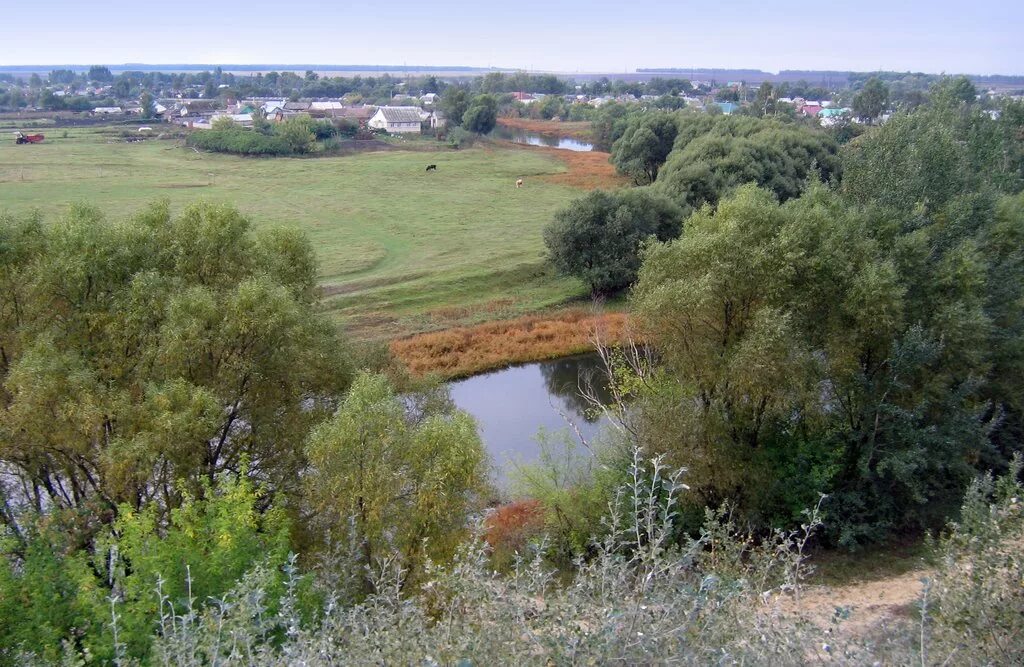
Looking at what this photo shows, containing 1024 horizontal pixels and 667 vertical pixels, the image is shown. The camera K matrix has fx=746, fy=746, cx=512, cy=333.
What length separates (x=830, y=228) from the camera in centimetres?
1719

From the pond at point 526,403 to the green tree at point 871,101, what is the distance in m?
82.8

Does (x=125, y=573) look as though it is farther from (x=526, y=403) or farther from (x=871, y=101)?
(x=871, y=101)

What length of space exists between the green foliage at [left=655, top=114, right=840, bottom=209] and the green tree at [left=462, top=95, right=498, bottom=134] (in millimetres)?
38167

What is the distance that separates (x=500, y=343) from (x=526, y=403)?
196 inches

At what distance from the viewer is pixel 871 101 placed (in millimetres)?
95375

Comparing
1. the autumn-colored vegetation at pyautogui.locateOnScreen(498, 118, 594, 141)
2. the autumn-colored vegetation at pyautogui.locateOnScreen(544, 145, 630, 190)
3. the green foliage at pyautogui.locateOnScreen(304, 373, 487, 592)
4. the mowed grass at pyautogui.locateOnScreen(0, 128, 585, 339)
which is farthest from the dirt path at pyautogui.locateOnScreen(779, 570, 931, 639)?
the autumn-colored vegetation at pyautogui.locateOnScreen(498, 118, 594, 141)

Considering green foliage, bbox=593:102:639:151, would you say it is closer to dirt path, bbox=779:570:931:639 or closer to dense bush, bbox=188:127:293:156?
dense bush, bbox=188:127:293:156

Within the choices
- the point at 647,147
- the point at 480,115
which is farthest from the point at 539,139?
the point at 647,147

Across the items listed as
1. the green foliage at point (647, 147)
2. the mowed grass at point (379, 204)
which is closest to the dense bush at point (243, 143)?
the mowed grass at point (379, 204)

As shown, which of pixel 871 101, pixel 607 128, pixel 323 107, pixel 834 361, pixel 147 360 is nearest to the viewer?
pixel 147 360

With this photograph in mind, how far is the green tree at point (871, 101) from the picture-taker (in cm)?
9512

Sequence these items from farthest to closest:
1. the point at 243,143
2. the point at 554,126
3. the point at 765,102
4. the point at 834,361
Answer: the point at 554,126 → the point at 765,102 → the point at 243,143 → the point at 834,361

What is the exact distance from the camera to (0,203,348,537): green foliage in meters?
12.1

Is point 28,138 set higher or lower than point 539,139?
lower
